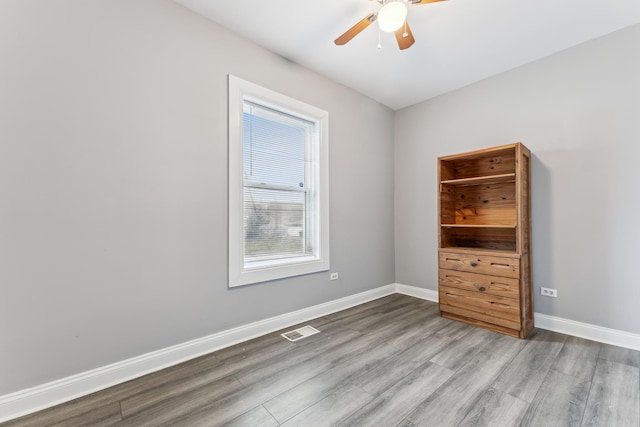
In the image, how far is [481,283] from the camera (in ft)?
8.88

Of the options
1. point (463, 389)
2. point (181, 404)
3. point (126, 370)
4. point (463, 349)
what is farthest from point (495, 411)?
point (126, 370)

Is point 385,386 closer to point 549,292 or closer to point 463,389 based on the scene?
point 463,389

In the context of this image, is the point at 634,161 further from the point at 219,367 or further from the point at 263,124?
the point at 219,367

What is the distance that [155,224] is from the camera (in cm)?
202

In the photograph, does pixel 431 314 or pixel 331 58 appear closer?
pixel 331 58

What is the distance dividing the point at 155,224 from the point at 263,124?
1408 mm

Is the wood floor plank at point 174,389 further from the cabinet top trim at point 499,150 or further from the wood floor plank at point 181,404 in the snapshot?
the cabinet top trim at point 499,150

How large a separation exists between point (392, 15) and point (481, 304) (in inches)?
104

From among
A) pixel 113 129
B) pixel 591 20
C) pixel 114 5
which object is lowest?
pixel 113 129

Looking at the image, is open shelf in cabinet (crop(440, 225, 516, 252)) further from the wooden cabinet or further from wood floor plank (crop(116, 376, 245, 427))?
Answer: wood floor plank (crop(116, 376, 245, 427))

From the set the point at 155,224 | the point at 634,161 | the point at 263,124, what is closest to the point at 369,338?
the point at 155,224

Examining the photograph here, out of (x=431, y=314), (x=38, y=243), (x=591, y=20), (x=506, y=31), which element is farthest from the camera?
(x=431, y=314)

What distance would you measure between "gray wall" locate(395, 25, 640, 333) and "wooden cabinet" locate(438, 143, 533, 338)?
20 cm

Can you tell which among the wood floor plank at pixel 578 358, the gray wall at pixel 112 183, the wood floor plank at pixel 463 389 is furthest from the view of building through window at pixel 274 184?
the wood floor plank at pixel 578 358
